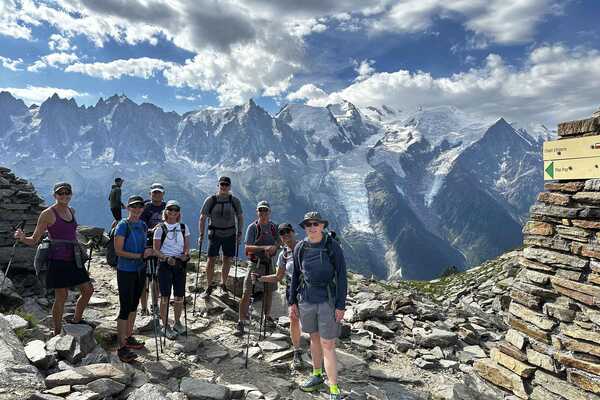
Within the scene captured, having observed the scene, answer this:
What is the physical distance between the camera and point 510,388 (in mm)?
9148

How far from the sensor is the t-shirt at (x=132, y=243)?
918 cm

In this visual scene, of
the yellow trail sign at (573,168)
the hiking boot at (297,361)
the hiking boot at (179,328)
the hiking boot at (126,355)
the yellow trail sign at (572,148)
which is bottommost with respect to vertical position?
the hiking boot at (297,361)

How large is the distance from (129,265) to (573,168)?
10.8 meters

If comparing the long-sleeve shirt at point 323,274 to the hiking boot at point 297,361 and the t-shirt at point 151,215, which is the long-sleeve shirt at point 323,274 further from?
the t-shirt at point 151,215

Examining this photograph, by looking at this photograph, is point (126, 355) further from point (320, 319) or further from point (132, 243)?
point (320, 319)

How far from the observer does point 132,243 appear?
9266mm

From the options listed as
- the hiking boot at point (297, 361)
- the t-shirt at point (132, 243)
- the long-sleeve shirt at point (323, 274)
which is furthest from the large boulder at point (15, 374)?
the hiking boot at point (297, 361)

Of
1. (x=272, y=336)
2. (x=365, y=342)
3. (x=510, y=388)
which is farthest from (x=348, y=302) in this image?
(x=510, y=388)

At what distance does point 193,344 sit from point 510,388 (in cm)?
797

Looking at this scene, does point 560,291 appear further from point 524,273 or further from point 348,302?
point 348,302

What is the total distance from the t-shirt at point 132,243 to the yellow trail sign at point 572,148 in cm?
1015

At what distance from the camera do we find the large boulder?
579cm

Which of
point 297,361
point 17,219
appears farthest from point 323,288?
point 17,219

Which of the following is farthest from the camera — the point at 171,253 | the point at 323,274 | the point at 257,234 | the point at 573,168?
the point at 257,234
